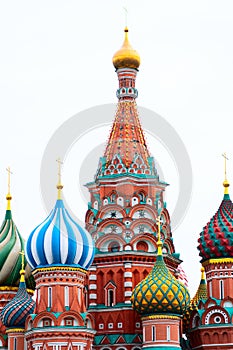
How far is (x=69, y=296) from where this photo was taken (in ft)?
137

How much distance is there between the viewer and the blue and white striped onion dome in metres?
42.0

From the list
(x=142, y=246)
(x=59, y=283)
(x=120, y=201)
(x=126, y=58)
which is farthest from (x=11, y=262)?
(x=126, y=58)

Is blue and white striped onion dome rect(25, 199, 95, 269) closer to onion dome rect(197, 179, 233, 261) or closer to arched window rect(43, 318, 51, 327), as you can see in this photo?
arched window rect(43, 318, 51, 327)

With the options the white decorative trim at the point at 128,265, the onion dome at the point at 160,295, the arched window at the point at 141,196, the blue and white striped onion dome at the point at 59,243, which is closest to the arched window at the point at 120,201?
the arched window at the point at 141,196

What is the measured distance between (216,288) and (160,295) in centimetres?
307

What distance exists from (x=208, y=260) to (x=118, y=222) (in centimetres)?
357

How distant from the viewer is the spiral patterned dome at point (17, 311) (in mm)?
43750

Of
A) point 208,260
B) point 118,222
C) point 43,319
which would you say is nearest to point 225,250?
point 208,260

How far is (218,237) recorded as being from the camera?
43.9m

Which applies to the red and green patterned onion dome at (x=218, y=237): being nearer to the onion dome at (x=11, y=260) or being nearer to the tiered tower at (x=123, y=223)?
the tiered tower at (x=123, y=223)

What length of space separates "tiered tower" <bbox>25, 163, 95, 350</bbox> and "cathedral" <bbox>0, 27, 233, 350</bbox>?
34 millimetres

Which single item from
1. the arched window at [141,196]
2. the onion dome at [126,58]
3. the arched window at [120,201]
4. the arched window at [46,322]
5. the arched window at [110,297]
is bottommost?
the arched window at [46,322]

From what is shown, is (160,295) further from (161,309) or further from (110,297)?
(110,297)

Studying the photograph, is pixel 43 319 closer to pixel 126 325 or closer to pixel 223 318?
pixel 126 325
